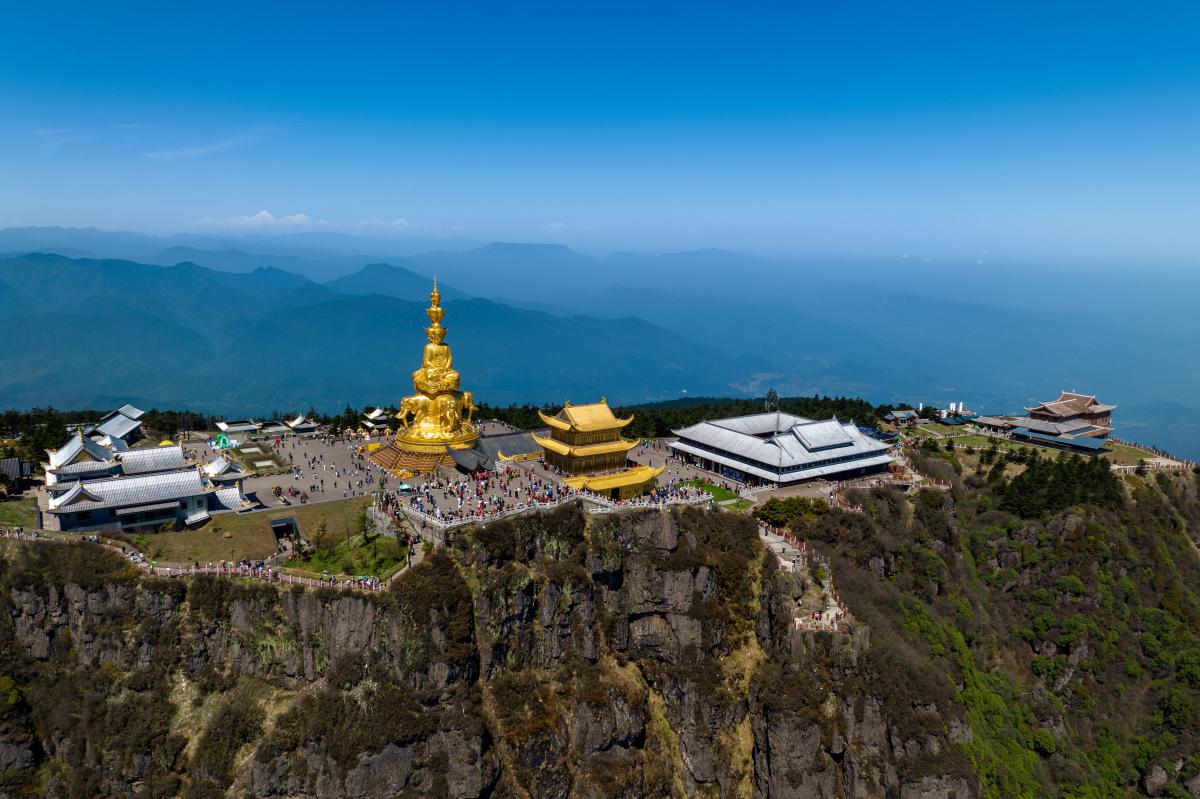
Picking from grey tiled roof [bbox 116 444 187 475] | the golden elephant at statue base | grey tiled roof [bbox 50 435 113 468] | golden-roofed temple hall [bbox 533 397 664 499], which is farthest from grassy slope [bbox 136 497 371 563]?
golden-roofed temple hall [bbox 533 397 664 499]

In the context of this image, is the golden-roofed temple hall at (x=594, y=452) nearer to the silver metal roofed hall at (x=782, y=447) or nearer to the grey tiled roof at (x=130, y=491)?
the silver metal roofed hall at (x=782, y=447)

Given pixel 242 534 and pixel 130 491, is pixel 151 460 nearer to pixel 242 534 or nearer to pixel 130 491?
pixel 130 491

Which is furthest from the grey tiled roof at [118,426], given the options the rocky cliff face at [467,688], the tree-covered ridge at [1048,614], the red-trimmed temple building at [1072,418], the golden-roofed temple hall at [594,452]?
the red-trimmed temple building at [1072,418]

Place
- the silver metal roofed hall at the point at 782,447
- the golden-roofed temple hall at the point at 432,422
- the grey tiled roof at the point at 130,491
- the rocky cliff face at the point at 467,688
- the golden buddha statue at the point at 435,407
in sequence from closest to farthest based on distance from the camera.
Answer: the rocky cliff face at the point at 467,688 < the grey tiled roof at the point at 130,491 < the golden-roofed temple hall at the point at 432,422 < the golden buddha statue at the point at 435,407 < the silver metal roofed hall at the point at 782,447

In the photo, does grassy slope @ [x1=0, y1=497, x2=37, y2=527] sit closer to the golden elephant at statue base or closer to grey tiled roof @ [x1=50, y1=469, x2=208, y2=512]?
grey tiled roof @ [x1=50, y1=469, x2=208, y2=512]

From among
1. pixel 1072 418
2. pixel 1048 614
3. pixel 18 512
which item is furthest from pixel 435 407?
pixel 1072 418
